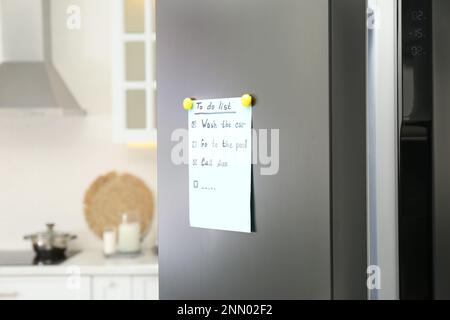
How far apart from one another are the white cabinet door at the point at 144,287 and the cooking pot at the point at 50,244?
440 mm

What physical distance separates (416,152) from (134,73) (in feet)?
5.68

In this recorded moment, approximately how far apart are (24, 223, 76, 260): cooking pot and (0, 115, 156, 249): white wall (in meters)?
0.25

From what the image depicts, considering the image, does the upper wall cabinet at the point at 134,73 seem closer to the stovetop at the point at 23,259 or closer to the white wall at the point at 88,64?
the white wall at the point at 88,64

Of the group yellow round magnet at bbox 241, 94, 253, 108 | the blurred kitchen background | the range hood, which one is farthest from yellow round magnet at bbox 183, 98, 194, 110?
the blurred kitchen background

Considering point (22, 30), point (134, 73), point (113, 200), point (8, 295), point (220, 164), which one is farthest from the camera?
point (113, 200)

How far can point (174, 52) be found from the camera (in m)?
1.03

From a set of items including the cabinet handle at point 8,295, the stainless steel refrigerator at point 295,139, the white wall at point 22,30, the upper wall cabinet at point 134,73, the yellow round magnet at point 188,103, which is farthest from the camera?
the white wall at point 22,30

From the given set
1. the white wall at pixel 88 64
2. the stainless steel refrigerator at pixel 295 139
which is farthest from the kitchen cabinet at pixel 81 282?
the stainless steel refrigerator at pixel 295 139

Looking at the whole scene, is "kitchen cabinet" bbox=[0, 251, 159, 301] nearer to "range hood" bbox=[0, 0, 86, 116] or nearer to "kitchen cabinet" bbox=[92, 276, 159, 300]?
"kitchen cabinet" bbox=[92, 276, 159, 300]

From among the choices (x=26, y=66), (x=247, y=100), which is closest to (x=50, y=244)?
(x=26, y=66)

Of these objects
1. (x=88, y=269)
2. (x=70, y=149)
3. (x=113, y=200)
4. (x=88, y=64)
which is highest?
(x=88, y=64)

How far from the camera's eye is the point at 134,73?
2371 mm

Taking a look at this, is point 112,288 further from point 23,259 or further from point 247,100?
point 247,100

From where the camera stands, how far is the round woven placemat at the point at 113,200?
8.84 ft
